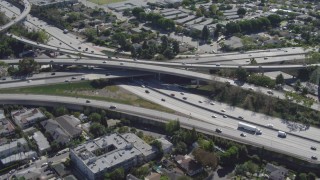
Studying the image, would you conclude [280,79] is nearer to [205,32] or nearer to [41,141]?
[205,32]

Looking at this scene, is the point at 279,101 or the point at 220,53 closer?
the point at 279,101

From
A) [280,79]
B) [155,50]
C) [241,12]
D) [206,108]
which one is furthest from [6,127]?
[241,12]

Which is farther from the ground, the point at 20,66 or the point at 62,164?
the point at 20,66

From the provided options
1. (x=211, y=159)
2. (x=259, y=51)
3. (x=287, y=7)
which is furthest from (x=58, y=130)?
(x=287, y=7)

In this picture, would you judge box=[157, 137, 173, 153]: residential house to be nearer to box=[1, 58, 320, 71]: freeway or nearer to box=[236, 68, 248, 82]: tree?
box=[236, 68, 248, 82]: tree

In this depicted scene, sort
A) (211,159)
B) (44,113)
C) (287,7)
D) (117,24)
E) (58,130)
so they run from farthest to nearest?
(287,7) < (117,24) < (44,113) < (58,130) < (211,159)

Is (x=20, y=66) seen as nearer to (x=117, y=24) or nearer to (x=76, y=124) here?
(x=76, y=124)
